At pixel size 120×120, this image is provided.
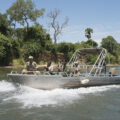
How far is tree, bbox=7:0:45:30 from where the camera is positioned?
4812cm

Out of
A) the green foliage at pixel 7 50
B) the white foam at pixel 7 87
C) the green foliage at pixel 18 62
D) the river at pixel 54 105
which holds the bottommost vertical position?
the river at pixel 54 105

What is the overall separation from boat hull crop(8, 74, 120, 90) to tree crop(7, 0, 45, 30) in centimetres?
3795

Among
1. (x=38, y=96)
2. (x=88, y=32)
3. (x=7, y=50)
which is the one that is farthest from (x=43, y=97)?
(x=88, y=32)

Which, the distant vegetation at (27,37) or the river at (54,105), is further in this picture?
the distant vegetation at (27,37)

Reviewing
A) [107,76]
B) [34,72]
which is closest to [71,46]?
[107,76]

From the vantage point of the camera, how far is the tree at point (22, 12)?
48.1 meters

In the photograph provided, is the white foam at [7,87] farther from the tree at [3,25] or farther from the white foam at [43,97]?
the tree at [3,25]

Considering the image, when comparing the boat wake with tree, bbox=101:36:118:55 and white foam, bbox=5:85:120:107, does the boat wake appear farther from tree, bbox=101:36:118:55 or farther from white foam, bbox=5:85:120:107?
tree, bbox=101:36:118:55

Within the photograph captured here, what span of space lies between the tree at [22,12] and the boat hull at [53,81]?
3795 centimetres

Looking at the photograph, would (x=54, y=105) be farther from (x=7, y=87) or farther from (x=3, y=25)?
(x=3, y=25)

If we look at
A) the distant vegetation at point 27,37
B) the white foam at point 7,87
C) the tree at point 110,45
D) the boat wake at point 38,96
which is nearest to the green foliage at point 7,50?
the distant vegetation at point 27,37

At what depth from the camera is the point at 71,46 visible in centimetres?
5197

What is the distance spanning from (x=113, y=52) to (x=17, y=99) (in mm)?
81397

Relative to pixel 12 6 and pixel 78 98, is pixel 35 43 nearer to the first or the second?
pixel 12 6
